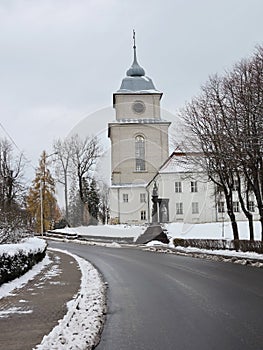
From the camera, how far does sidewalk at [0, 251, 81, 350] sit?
7.04 metres

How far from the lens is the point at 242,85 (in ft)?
78.0

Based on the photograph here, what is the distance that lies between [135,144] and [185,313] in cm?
6193

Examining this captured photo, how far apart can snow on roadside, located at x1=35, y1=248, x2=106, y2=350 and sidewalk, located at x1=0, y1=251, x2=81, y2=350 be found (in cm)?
20

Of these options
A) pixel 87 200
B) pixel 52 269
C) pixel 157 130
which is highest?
pixel 157 130

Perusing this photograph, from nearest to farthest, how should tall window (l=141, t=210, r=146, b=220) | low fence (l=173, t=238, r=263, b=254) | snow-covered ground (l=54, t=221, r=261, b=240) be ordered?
low fence (l=173, t=238, r=263, b=254) → snow-covered ground (l=54, t=221, r=261, b=240) → tall window (l=141, t=210, r=146, b=220)

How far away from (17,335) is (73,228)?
183ft

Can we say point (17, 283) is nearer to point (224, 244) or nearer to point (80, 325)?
point (80, 325)

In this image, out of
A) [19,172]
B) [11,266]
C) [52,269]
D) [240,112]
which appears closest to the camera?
[11,266]

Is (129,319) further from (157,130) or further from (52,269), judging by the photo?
(157,130)

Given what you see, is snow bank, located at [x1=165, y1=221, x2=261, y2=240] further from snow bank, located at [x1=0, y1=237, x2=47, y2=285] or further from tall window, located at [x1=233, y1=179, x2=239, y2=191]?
snow bank, located at [x1=0, y1=237, x2=47, y2=285]

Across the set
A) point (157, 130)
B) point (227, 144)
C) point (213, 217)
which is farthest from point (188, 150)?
point (157, 130)

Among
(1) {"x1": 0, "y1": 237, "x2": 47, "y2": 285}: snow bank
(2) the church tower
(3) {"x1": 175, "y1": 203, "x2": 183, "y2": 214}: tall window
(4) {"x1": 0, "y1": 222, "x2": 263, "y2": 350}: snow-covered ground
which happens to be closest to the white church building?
(2) the church tower

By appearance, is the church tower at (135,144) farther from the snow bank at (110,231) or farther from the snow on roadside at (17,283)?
the snow on roadside at (17,283)

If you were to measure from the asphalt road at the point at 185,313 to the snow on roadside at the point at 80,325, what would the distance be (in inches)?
7.5
